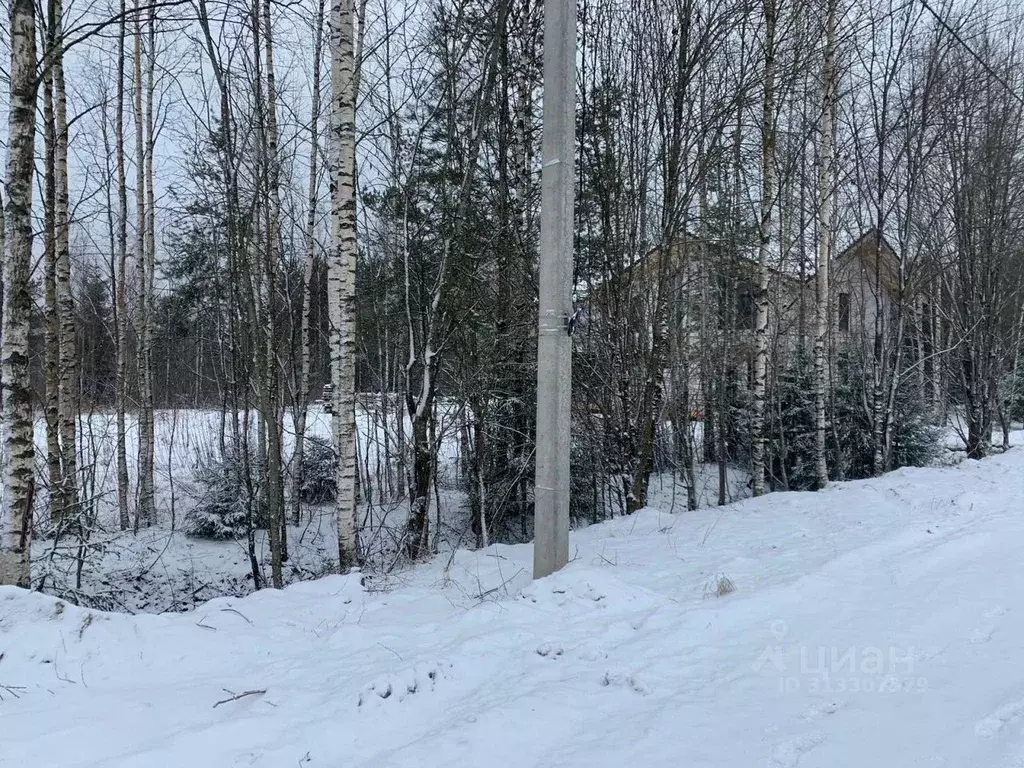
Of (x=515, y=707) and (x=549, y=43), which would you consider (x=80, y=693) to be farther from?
(x=549, y=43)

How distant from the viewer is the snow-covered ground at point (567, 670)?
2.42 metres

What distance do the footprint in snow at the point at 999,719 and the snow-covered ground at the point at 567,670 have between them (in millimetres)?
11

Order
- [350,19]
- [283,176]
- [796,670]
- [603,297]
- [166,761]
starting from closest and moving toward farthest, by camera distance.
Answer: [166,761] → [796,670] → [350,19] → [603,297] → [283,176]

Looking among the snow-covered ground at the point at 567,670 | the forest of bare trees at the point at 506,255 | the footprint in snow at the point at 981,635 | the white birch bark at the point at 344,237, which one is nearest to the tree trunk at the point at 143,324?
the forest of bare trees at the point at 506,255

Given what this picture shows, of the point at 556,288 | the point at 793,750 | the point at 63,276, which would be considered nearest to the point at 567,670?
the point at 793,750

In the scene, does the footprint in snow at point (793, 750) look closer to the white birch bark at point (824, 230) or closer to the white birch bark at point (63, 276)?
the white birch bark at point (63, 276)

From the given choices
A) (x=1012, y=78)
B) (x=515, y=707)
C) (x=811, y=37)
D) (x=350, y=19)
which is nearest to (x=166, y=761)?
(x=515, y=707)

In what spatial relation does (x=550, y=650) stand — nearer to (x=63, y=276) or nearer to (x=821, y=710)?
(x=821, y=710)

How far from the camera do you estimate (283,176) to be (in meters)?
9.74

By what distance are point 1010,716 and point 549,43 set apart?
4900 mm

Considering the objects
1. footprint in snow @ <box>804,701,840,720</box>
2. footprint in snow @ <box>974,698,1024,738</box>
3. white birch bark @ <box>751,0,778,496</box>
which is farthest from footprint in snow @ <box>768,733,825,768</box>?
white birch bark @ <box>751,0,778,496</box>

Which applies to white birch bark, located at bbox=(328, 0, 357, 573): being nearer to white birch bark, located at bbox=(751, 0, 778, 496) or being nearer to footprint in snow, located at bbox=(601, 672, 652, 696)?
footprint in snow, located at bbox=(601, 672, 652, 696)

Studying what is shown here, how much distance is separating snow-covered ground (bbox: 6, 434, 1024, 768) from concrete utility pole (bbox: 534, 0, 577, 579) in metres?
0.37

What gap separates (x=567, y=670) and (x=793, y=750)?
1126 millimetres
